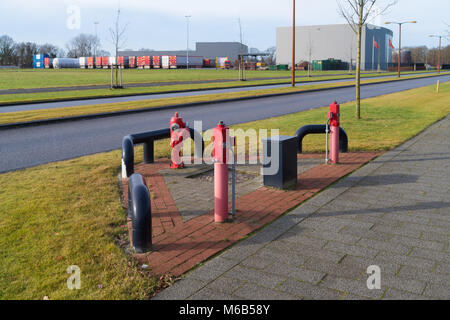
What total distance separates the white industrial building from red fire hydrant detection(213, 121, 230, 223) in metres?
98.7

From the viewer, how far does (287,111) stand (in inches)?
667

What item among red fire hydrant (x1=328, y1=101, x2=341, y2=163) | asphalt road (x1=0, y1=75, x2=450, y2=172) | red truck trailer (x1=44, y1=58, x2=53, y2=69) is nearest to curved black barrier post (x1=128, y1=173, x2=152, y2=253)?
red fire hydrant (x1=328, y1=101, x2=341, y2=163)

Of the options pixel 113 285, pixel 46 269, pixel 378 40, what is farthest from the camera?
pixel 378 40

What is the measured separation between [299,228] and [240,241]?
71cm

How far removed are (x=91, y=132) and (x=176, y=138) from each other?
5262mm

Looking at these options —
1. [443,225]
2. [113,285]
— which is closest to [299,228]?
[443,225]

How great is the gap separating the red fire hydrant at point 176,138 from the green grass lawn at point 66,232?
98 cm

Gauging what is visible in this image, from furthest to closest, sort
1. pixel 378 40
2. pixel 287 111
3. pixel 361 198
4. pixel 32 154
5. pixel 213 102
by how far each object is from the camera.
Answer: pixel 378 40 → pixel 213 102 → pixel 287 111 → pixel 32 154 → pixel 361 198

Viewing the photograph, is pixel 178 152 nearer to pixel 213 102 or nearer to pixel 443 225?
pixel 443 225

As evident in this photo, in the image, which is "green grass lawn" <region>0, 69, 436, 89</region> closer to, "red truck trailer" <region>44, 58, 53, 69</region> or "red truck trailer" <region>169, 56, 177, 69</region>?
"red truck trailer" <region>169, 56, 177, 69</region>

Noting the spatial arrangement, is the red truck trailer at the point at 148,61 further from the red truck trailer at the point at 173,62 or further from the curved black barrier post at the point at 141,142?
the curved black barrier post at the point at 141,142

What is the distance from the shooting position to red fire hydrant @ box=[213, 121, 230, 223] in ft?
15.9

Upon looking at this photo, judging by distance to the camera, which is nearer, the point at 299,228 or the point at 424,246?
the point at 424,246

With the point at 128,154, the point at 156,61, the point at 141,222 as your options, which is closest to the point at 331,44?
the point at 156,61
